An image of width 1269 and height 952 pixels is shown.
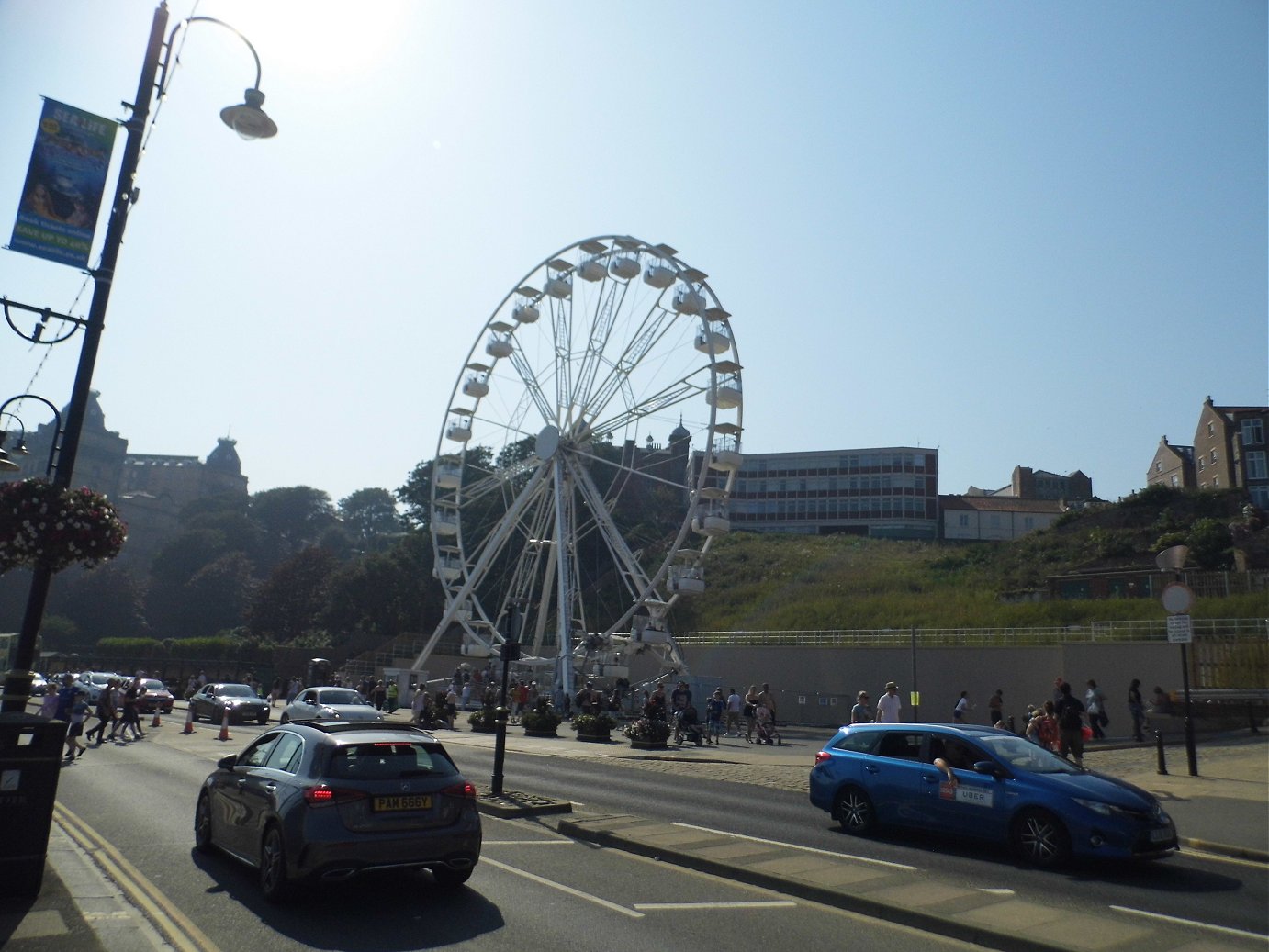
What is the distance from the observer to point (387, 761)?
8664 millimetres

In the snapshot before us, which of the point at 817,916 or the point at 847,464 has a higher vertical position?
the point at 847,464

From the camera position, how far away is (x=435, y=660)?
55375 mm

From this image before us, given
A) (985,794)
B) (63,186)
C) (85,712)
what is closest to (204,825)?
(63,186)

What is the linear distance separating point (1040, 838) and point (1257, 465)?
67.4 meters

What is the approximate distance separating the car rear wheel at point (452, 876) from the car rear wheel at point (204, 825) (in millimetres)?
2645

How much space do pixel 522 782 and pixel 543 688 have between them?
23.9 metres

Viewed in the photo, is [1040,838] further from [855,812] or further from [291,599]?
[291,599]

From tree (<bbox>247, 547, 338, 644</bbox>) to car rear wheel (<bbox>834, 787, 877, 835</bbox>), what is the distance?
67.0 m

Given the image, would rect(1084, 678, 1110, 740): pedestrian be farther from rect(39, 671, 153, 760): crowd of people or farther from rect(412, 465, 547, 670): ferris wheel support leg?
rect(39, 671, 153, 760): crowd of people

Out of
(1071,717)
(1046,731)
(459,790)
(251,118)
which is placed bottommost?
(459,790)

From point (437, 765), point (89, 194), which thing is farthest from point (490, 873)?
point (89, 194)

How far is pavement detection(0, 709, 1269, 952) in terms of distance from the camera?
23.7 ft

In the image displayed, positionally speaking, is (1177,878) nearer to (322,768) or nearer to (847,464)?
(322,768)

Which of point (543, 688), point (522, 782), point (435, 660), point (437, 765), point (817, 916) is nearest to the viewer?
point (817, 916)
